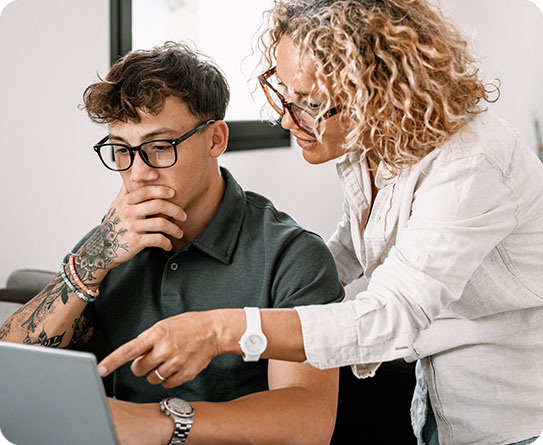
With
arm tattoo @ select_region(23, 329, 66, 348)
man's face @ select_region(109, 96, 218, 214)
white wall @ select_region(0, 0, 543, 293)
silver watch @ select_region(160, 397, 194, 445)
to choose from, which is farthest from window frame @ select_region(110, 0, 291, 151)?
silver watch @ select_region(160, 397, 194, 445)

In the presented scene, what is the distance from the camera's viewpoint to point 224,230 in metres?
1.55

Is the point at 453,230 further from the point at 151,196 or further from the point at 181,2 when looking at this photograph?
the point at 181,2

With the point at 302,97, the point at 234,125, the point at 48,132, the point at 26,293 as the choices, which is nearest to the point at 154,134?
the point at 302,97

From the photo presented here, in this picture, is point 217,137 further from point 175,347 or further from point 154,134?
point 175,347

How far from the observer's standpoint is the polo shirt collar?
4.99 feet

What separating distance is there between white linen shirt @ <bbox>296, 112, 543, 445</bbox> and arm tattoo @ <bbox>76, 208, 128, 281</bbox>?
0.52 metres

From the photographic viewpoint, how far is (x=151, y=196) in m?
1.49

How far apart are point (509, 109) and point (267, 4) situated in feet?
5.67

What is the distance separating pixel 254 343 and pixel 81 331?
70 cm

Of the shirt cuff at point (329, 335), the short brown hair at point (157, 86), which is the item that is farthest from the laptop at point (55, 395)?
the short brown hair at point (157, 86)

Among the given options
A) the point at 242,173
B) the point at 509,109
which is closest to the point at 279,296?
the point at 242,173

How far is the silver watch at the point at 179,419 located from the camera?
111 cm

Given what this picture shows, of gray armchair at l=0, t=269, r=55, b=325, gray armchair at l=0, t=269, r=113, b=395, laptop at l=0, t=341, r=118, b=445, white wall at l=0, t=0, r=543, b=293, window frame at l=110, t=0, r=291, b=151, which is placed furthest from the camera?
window frame at l=110, t=0, r=291, b=151

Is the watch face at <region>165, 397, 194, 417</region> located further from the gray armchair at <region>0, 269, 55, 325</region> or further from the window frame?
the window frame
